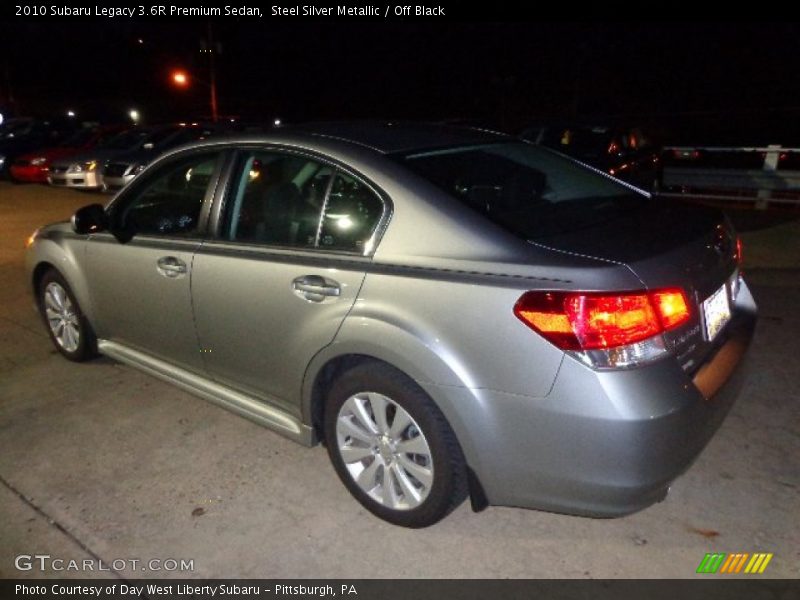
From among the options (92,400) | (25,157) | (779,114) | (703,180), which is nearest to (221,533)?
(92,400)

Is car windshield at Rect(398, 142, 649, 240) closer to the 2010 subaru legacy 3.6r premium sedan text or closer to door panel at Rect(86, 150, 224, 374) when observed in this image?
the 2010 subaru legacy 3.6r premium sedan text

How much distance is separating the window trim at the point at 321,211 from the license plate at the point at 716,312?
125cm

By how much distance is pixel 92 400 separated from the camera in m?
4.11

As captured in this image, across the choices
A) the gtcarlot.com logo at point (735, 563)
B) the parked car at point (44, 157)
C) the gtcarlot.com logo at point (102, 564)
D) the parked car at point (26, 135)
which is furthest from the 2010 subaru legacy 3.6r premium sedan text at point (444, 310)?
the parked car at point (26, 135)

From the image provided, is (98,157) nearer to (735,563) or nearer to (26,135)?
(26,135)

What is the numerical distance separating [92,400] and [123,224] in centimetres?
113

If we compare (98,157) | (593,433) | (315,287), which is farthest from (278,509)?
(98,157)

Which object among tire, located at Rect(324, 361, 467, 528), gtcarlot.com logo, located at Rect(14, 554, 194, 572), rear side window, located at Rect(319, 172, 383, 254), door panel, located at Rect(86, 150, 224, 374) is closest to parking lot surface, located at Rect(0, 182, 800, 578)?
gtcarlot.com logo, located at Rect(14, 554, 194, 572)

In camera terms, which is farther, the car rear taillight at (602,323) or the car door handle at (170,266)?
the car door handle at (170,266)

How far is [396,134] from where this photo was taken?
318cm

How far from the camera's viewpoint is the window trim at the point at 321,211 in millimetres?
2654

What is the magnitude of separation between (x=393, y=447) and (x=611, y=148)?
8.44 m

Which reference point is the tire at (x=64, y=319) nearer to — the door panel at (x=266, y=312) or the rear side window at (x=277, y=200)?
the door panel at (x=266, y=312)

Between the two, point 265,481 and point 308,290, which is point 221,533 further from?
point 308,290
